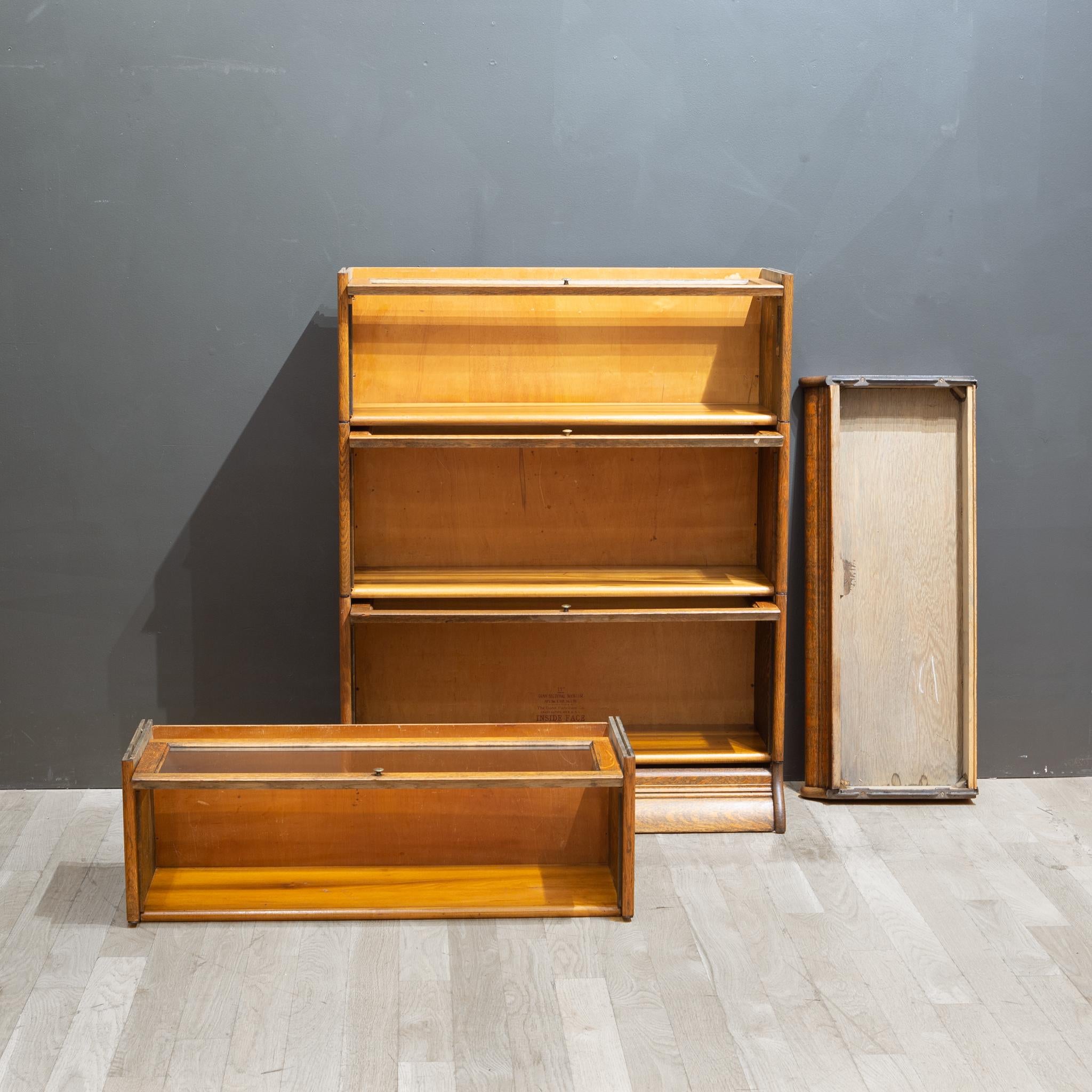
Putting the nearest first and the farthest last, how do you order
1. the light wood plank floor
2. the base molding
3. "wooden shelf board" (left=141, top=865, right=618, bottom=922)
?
the light wood plank floor < "wooden shelf board" (left=141, top=865, right=618, bottom=922) < the base molding

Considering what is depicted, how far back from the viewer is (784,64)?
3.29 meters

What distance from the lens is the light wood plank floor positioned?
2.24 metres

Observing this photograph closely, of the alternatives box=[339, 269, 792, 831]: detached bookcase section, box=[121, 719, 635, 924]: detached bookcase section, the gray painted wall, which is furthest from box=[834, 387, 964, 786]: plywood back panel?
box=[121, 719, 635, 924]: detached bookcase section

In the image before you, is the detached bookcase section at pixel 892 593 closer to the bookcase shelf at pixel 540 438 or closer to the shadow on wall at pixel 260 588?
the bookcase shelf at pixel 540 438

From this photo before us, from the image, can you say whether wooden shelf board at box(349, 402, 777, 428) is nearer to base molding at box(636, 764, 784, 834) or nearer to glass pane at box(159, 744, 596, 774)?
glass pane at box(159, 744, 596, 774)

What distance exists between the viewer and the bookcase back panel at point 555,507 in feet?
11.1

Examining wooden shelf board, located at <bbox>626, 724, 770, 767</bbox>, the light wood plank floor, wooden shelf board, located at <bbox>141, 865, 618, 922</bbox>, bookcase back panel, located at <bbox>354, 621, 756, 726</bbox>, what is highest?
bookcase back panel, located at <bbox>354, 621, 756, 726</bbox>

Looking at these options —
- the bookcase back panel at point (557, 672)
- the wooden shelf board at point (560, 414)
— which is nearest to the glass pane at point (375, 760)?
the bookcase back panel at point (557, 672)

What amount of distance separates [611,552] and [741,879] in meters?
0.98

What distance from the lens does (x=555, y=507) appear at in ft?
11.3

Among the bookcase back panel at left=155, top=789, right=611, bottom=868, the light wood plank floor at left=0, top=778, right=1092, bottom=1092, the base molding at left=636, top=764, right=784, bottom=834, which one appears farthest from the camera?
the base molding at left=636, top=764, right=784, bottom=834

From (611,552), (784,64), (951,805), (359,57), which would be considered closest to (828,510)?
(611,552)

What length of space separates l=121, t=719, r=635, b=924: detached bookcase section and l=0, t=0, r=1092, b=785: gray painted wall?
0.66m

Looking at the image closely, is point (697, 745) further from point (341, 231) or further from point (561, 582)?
point (341, 231)
